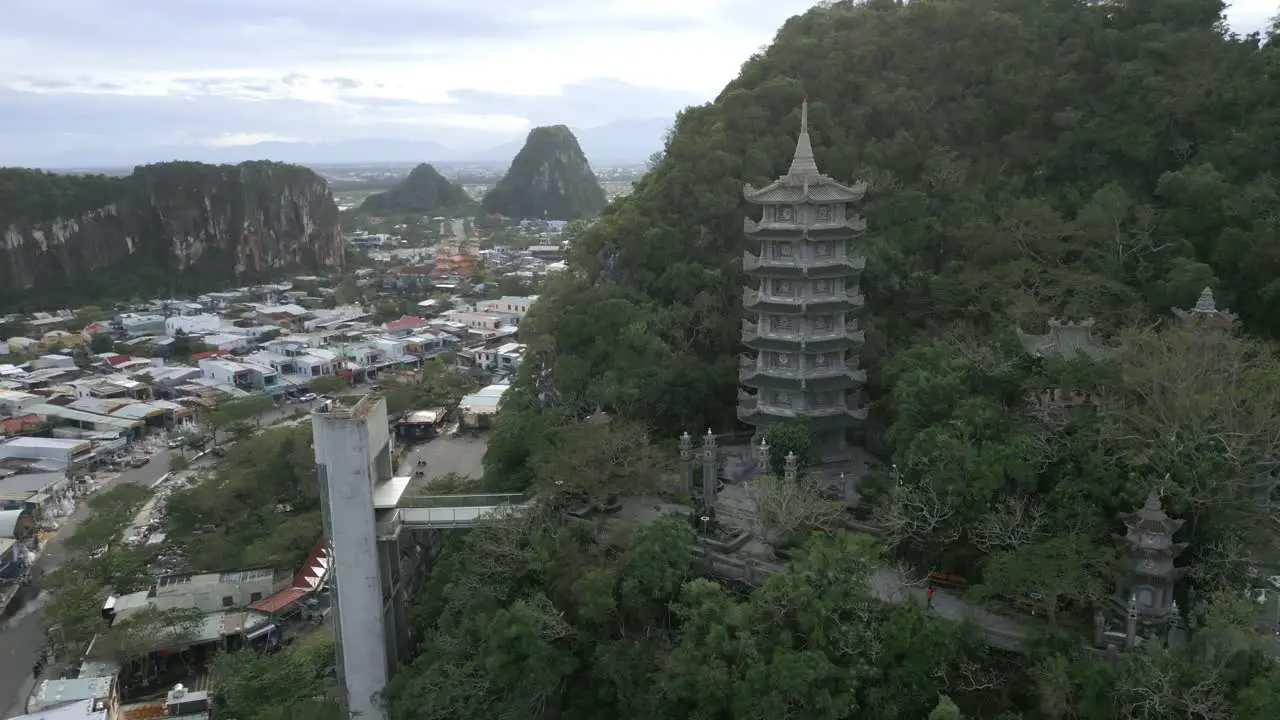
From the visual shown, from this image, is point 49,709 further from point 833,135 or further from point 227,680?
point 833,135

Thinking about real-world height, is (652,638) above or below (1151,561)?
below

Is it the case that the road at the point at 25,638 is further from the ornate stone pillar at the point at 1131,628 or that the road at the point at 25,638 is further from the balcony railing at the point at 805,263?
the ornate stone pillar at the point at 1131,628

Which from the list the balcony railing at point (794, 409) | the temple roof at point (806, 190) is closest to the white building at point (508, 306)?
the balcony railing at point (794, 409)

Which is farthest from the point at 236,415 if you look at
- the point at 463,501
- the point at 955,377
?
the point at 955,377

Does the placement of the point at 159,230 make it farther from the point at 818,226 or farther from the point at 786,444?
the point at 786,444

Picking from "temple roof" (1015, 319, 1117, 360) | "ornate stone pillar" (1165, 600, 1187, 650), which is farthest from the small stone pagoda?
"ornate stone pillar" (1165, 600, 1187, 650)

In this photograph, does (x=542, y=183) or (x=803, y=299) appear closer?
(x=803, y=299)
